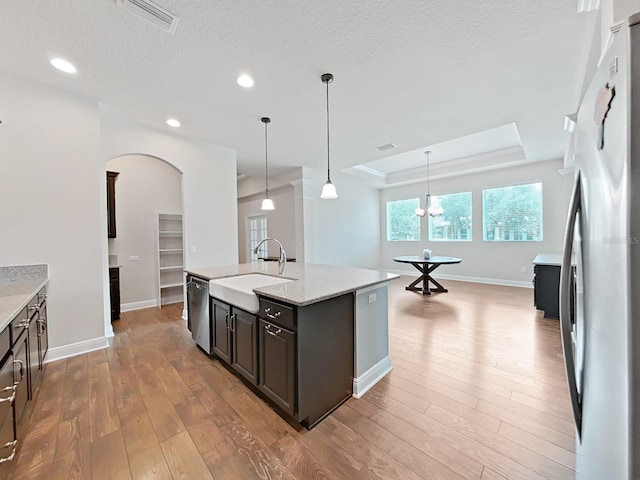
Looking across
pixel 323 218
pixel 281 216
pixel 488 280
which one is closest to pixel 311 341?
pixel 323 218

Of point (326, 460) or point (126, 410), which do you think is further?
point (126, 410)

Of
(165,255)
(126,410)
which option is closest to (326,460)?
(126,410)

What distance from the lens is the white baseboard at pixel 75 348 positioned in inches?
108

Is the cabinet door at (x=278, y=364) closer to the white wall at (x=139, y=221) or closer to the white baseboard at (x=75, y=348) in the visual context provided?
the white baseboard at (x=75, y=348)

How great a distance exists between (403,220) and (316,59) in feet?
21.1

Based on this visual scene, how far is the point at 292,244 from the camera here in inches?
260

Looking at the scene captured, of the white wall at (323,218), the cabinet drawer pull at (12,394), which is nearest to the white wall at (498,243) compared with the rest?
the white wall at (323,218)

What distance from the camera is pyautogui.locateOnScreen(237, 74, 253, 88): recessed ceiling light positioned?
8.50 ft

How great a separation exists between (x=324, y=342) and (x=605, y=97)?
1784mm

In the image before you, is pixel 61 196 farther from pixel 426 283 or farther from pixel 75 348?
pixel 426 283

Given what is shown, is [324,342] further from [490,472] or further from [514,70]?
[514,70]

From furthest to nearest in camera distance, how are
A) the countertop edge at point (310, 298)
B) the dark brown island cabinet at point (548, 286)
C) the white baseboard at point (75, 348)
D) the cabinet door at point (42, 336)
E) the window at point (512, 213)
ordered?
the window at point (512, 213) < the dark brown island cabinet at point (548, 286) < the white baseboard at point (75, 348) < the cabinet door at point (42, 336) < the countertop edge at point (310, 298)

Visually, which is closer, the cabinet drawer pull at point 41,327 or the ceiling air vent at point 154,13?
the ceiling air vent at point 154,13

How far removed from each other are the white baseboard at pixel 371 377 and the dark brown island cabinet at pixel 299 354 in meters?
0.06
